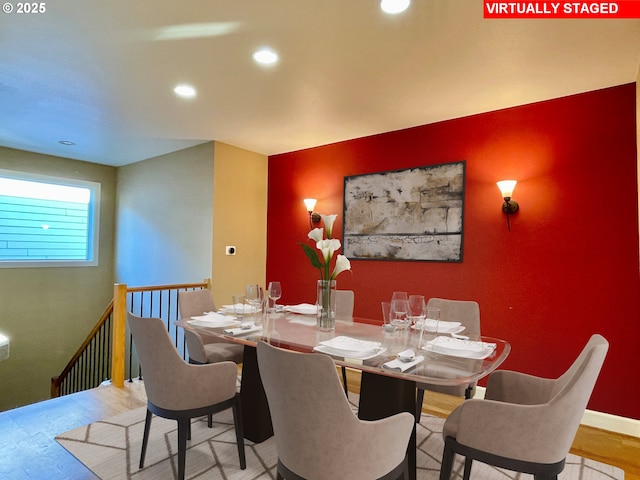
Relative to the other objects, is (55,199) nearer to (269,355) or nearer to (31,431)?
(31,431)

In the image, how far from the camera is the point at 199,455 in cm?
223

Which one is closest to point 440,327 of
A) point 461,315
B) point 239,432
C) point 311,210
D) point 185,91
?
point 461,315

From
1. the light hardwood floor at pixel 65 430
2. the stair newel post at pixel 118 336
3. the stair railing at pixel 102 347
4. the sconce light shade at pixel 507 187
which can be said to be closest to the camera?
the light hardwood floor at pixel 65 430

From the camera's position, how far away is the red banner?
189 cm

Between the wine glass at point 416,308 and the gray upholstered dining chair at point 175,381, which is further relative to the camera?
the wine glass at point 416,308

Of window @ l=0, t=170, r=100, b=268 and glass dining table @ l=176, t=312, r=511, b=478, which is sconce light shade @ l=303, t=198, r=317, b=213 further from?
window @ l=0, t=170, r=100, b=268

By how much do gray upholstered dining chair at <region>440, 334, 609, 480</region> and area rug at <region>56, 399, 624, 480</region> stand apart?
2.52ft

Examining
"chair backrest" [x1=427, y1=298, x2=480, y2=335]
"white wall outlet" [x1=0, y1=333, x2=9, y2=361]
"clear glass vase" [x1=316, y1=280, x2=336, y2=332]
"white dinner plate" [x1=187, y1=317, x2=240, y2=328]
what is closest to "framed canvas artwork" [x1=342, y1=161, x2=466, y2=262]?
"chair backrest" [x1=427, y1=298, x2=480, y2=335]

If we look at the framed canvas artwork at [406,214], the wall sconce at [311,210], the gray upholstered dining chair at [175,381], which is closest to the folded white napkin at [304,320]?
the gray upholstered dining chair at [175,381]

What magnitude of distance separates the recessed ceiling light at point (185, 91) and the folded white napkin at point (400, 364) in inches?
98.4

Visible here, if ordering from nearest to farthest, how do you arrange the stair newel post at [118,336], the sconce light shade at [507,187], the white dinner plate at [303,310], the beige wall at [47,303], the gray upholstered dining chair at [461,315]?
the gray upholstered dining chair at [461,315], the white dinner plate at [303,310], the sconce light shade at [507,187], the stair newel post at [118,336], the beige wall at [47,303]

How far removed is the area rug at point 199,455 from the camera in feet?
6.77

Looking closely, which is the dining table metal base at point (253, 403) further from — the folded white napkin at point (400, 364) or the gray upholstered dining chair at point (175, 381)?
the folded white napkin at point (400, 364)

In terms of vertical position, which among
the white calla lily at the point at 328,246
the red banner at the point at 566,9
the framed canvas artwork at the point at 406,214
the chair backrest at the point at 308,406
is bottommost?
the chair backrest at the point at 308,406
